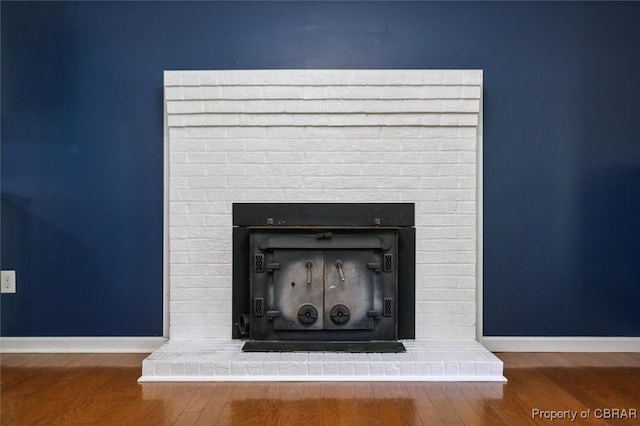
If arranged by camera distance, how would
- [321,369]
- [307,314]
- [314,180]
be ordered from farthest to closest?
[314,180], [307,314], [321,369]

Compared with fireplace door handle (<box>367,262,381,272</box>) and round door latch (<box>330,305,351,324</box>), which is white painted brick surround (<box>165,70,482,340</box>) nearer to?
fireplace door handle (<box>367,262,381,272</box>)

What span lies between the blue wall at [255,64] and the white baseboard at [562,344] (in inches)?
1.8

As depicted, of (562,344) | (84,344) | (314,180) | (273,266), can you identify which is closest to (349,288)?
(273,266)

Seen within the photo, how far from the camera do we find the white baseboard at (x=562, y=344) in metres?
2.87

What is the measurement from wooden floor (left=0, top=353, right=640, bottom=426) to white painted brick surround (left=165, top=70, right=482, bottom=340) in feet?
1.60

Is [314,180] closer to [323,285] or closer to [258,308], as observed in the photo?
[323,285]

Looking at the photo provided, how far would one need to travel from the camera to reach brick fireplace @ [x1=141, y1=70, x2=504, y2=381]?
2.79 meters

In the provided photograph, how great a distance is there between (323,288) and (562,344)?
1402mm

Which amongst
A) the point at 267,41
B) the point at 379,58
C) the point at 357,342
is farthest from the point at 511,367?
the point at 267,41

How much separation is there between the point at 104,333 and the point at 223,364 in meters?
0.90

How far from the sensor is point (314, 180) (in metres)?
2.82

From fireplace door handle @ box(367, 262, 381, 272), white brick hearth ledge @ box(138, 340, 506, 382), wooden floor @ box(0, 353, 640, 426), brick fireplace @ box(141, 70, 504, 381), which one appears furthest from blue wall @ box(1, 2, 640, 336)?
fireplace door handle @ box(367, 262, 381, 272)

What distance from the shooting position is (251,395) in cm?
218

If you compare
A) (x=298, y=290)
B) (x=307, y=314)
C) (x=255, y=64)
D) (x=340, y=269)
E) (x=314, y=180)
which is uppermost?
(x=255, y=64)
